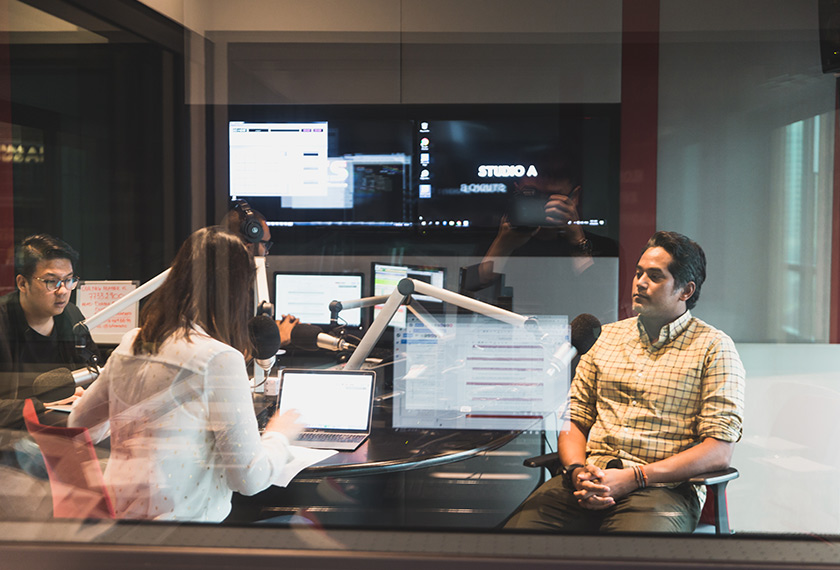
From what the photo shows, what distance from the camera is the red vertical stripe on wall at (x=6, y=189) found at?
1.33 m

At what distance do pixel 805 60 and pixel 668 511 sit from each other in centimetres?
118

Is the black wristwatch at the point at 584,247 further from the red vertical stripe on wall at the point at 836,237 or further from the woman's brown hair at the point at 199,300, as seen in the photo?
the woman's brown hair at the point at 199,300

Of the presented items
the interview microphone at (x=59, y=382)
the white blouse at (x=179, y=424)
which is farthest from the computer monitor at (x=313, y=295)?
the interview microphone at (x=59, y=382)

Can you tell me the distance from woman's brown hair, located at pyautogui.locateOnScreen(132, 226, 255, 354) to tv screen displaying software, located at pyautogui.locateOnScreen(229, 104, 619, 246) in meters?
0.16

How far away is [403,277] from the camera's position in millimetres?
1906

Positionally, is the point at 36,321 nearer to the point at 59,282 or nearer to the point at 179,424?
the point at 59,282

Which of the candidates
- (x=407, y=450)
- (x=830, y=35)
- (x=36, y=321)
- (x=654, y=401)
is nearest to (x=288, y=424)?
(x=407, y=450)

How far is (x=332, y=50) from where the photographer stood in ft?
5.66

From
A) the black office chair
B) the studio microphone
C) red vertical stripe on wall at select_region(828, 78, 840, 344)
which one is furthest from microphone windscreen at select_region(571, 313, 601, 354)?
red vertical stripe on wall at select_region(828, 78, 840, 344)

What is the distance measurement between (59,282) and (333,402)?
2.87ft

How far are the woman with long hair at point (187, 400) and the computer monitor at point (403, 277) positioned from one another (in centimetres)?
48

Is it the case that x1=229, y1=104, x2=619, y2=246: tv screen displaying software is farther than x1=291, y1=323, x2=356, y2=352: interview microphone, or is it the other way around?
x1=291, y1=323, x2=356, y2=352: interview microphone

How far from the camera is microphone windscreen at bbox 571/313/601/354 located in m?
1.80

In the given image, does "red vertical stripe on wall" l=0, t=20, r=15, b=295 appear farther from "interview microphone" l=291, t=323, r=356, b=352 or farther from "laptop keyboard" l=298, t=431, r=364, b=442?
"laptop keyboard" l=298, t=431, r=364, b=442
